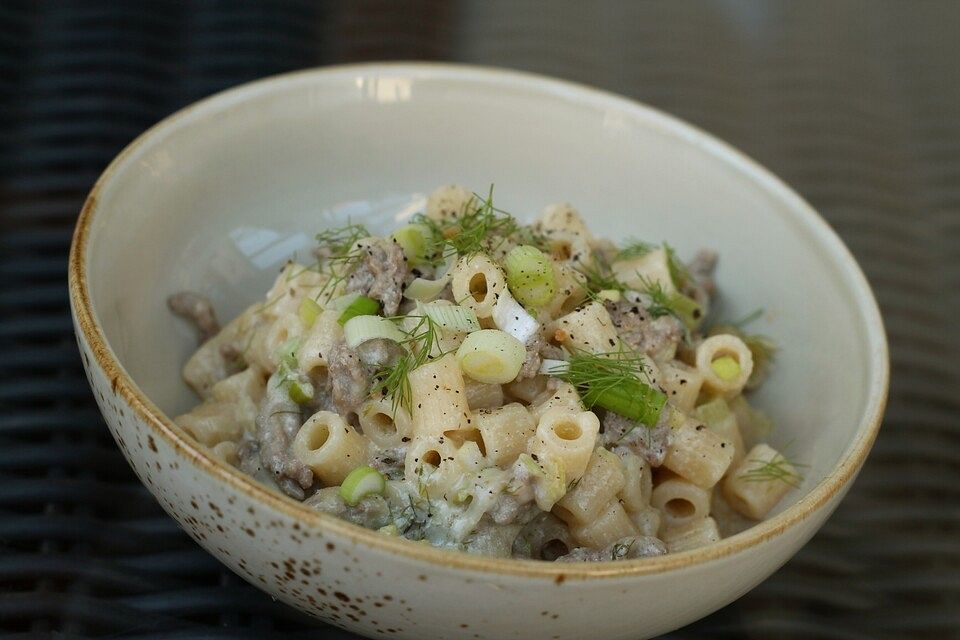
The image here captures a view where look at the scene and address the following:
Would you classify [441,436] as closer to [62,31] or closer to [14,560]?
[14,560]

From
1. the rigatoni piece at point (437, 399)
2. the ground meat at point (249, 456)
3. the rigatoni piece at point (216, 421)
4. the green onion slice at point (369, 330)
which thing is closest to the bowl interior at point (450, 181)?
the rigatoni piece at point (216, 421)

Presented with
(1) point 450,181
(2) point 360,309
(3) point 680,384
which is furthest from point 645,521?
(1) point 450,181

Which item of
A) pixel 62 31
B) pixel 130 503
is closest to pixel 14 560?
pixel 130 503

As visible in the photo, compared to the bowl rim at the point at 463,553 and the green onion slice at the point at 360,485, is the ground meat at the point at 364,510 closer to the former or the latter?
the green onion slice at the point at 360,485

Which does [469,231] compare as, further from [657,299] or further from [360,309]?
[657,299]

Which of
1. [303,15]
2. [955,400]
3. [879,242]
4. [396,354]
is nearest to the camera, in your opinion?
[396,354]

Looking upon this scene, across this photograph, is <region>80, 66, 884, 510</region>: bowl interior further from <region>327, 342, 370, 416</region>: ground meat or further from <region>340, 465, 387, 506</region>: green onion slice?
<region>340, 465, 387, 506</region>: green onion slice

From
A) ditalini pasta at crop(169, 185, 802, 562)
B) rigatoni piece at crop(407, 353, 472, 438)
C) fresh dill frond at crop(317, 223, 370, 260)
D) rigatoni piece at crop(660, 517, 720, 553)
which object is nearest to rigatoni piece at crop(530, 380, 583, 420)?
ditalini pasta at crop(169, 185, 802, 562)
